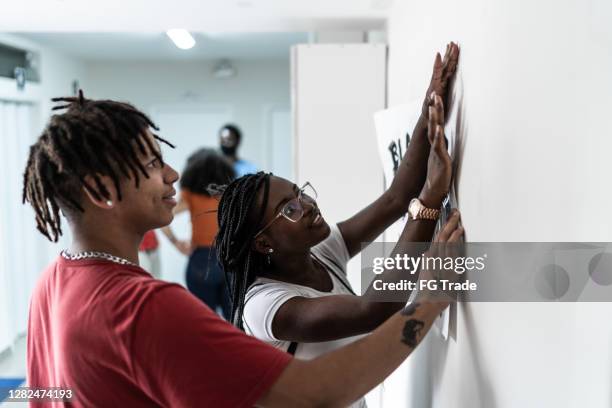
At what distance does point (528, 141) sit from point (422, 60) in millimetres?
778

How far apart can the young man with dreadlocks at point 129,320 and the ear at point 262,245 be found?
0.99 ft

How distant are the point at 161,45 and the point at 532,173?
5055mm

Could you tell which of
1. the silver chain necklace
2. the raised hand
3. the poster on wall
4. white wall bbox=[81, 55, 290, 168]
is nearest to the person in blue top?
white wall bbox=[81, 55, 290, 168]

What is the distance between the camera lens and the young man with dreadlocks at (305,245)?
1128mm

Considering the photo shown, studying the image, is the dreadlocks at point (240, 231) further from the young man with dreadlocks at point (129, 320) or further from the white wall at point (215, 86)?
the white wall at point (215, 86)

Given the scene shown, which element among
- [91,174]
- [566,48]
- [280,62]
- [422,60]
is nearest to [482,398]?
[566,48]

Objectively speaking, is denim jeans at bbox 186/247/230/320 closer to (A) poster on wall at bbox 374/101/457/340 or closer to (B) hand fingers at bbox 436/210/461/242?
(A) poster on wall at bbox 374/101/457/340

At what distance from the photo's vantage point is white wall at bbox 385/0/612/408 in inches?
24.8

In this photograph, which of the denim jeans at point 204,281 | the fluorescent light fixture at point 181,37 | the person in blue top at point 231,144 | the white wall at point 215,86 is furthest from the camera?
the white wall at point 215,86

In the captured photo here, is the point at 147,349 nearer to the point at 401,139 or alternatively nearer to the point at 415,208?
the point at 415,208

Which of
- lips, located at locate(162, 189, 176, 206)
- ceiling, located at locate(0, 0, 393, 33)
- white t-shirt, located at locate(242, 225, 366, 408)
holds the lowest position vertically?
white t-shirt, located at locate(242, 225, 366, 408)

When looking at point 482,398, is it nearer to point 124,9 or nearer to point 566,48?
point 566,48

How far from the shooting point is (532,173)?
81cm

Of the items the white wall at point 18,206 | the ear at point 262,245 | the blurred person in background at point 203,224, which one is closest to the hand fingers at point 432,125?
the ear at point 262,245
